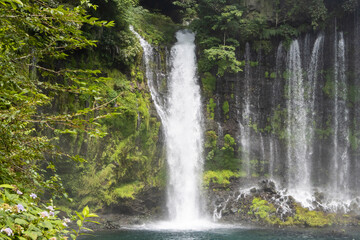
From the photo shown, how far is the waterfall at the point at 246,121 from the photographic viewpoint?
16875mm

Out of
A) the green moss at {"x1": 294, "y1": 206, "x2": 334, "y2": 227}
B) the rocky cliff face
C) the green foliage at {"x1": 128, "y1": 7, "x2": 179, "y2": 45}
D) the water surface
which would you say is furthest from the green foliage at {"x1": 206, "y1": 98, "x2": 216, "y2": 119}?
the green moss at {"x1": 294, "y1": 206, "x2": 334, "y2": 227}

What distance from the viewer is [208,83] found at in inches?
673

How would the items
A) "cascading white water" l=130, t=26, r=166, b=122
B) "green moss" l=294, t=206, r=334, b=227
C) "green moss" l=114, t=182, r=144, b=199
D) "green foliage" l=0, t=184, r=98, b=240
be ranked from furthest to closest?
"cascading white water" l=130, t=26, r=166, b=122 → "green moss" l=294, t=206, r=334, b=227 → "green moss" l=114, t=182, r=144, b=199 → "green foliage" l=0, t=184, r=98, b=240

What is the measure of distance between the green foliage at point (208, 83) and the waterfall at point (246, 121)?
197 cm

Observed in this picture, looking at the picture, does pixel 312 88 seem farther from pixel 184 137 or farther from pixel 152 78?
pixel 152 78

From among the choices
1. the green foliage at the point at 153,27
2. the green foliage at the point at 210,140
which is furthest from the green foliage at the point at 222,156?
the green foliage at the point at 153,27

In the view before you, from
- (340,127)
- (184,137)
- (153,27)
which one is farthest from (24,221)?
(340,127)

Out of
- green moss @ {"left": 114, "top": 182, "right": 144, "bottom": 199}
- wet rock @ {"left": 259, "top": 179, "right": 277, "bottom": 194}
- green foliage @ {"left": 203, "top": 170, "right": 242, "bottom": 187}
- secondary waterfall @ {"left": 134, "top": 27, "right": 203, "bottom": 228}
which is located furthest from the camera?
green foliage @ {"left": 203, "top": 170, "right": 242, "bottom": 187}

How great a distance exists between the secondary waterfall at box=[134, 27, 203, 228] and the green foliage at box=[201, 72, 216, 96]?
47cm

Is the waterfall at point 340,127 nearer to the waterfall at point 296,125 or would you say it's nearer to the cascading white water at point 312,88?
the cascading white water at point 312,88

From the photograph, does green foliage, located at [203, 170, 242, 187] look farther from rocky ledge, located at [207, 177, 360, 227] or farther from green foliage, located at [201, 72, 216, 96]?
green foliage, located at [201, 72, 216, 96]

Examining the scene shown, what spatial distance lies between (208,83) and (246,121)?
3195 mm

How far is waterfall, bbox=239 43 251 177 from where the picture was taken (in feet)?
55.4

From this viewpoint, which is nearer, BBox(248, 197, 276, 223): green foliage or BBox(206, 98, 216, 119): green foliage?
BBox(248, 197, 276, 223): green foliage
